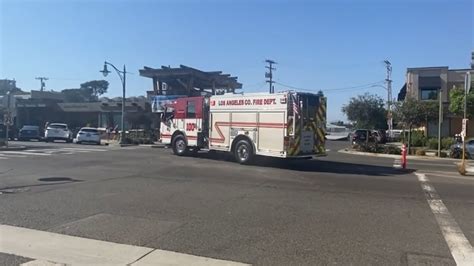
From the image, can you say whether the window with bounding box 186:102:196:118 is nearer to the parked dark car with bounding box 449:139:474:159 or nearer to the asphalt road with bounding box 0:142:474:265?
the asphalt road with bounding box 0:142:474:265

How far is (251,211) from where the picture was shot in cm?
947

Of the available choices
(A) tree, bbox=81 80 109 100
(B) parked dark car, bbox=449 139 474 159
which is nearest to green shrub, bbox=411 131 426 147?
(B) parked dark car, bbox=449 139 474 159

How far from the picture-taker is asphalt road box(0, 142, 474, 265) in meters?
6.79

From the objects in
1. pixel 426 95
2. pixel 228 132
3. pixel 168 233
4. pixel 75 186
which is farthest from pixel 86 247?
pixel 426 95

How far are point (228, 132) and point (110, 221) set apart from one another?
40.4 feet

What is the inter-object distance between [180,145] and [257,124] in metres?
5.27

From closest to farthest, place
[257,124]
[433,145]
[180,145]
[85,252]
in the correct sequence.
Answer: [85,252]
[257,124]
[180,145]
[433,145]

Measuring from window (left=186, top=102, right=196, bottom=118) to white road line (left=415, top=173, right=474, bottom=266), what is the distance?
472 inches

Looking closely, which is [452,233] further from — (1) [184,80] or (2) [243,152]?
(1) [184,80]

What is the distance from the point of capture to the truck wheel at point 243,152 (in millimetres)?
19484

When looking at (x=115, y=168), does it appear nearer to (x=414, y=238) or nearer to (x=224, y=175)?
(x=224, y=175)

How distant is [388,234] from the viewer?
7742 millimetres

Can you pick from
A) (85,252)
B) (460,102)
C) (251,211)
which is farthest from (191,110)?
(460,102)

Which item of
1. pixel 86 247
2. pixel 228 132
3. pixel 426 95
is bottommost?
pixel 86 247
